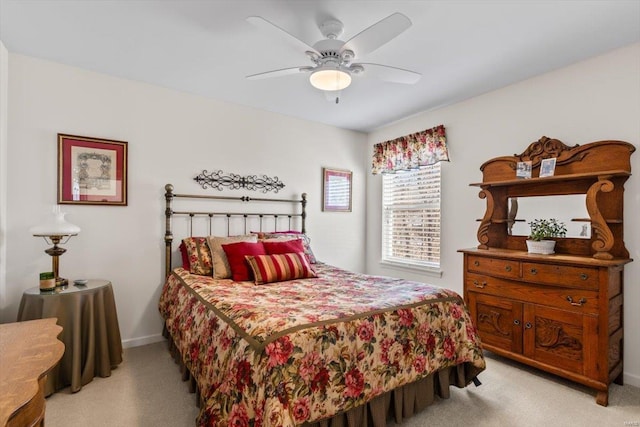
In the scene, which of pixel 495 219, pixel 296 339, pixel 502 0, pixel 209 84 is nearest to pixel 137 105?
pixel 209 84

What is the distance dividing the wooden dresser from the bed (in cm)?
67

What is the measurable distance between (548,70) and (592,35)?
0.54 meters

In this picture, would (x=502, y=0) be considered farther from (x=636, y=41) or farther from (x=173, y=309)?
(x=173, y=309)

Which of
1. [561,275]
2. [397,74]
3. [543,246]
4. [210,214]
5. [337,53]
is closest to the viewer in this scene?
[337,53]

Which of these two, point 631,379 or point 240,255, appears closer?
point 631,379

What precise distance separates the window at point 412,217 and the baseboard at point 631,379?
1748 millimetres

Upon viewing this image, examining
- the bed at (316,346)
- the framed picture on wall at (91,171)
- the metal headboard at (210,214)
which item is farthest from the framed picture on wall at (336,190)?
the framed picture on wall at (91,171)

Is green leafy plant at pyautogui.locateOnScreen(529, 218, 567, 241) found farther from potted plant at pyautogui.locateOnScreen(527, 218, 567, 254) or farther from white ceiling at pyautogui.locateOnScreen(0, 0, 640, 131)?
white ceiling at pyautogui.locateOnScreen(0, 0, 640, 131)

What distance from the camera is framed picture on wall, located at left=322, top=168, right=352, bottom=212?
14.0ft

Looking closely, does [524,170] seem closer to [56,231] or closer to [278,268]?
[278,268]

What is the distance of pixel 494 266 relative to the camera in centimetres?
273

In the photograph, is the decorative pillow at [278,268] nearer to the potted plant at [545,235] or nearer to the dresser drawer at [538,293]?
the dresser drawer at [538,293]

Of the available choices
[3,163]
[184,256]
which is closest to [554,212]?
[184,256]

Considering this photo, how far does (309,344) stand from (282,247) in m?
1.59
